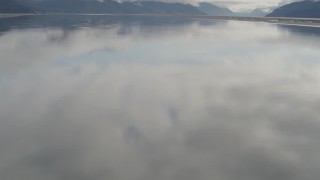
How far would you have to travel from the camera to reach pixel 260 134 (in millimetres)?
20859

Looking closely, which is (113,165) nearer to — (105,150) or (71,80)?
(105,150)

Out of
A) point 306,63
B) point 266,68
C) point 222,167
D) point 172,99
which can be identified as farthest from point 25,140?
point 306,63

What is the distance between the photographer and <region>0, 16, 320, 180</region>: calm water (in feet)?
53.4

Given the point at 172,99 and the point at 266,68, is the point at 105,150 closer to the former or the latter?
the point at 172,99

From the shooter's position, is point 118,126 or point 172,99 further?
point 172,99

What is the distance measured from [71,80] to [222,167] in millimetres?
21613

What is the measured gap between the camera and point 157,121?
74.6ft

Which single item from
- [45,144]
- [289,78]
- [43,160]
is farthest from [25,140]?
[289,78]

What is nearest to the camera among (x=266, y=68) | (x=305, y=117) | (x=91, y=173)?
(x=91, y=173)

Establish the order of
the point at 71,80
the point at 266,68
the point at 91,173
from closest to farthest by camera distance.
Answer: the point at 91,173
the point at 71,80
the point at 266,68

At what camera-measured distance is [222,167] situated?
16.5m

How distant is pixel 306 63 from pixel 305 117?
24.9 metres

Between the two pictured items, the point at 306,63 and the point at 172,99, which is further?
the point at 306,63

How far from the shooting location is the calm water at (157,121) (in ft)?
53.4
